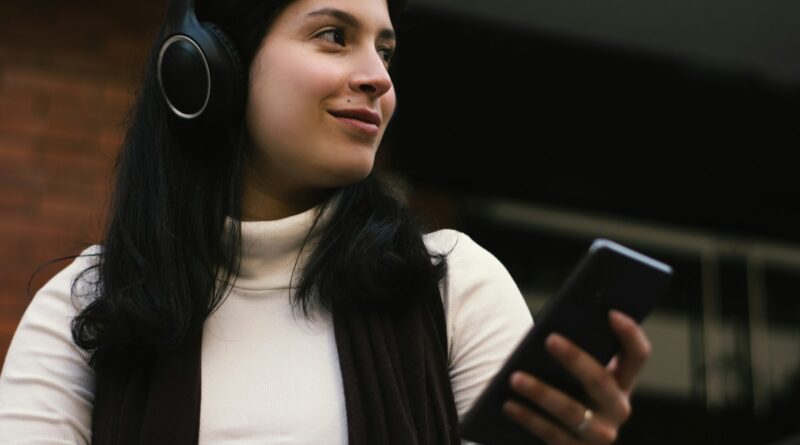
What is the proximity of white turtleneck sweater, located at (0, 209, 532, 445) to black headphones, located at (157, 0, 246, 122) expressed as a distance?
0.19m

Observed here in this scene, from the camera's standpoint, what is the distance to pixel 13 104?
4156 mm

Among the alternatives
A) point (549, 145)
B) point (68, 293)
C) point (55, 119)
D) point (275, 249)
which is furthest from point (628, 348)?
point (549, 145)

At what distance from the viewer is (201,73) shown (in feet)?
6.10

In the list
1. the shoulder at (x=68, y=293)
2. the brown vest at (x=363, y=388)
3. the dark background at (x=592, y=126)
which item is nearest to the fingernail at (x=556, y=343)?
the brown vest at (x=363, y=388)

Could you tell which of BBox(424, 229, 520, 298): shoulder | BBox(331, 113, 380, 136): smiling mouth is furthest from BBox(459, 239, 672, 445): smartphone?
BBox(331, 113, 380, 136): smiling mouth

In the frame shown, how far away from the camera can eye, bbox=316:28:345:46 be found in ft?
6.14

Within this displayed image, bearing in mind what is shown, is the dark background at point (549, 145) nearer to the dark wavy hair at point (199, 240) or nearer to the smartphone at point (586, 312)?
the dark wavy hair at point (199, 240)

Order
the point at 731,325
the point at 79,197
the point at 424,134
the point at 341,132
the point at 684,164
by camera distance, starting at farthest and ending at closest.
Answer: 1. the point at 731,325
2. the point at 684,164
3. the point at 424,134
4. the point at 79,197
5. the point at 341,132

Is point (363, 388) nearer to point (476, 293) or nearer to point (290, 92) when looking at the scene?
point (476, 293)

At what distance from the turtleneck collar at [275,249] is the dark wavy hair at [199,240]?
1cm

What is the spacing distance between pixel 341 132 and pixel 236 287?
0.30 meters

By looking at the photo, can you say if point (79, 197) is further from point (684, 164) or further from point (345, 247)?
point (684, 164)

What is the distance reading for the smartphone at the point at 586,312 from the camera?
1.25 m

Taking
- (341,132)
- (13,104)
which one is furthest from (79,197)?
(341,132)
